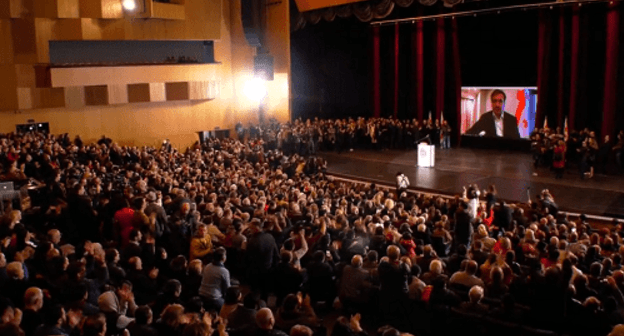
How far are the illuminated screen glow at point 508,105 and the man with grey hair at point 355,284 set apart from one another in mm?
16553

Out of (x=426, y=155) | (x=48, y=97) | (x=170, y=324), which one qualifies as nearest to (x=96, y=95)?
(x=48, y=97)

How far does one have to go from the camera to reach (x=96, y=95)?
2239cm

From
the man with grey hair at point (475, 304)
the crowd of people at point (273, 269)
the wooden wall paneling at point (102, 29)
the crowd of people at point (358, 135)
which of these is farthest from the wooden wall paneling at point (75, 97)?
Answer: the man with grey hair at point (475, 304)

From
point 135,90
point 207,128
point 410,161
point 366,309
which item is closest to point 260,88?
point 207,128

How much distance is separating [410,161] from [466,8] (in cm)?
637

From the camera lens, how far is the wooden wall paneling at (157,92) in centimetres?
2372

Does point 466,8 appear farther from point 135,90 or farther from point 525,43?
point 135,90

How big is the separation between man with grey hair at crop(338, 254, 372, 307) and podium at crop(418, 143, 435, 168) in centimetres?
1262

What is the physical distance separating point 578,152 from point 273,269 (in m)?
12.8

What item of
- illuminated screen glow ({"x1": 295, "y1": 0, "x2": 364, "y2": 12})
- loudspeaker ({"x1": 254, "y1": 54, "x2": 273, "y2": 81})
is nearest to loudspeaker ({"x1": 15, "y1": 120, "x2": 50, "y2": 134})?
loudspeaker ({"x1": 254, "y1": 54, "x2": 273, "y2": 81})

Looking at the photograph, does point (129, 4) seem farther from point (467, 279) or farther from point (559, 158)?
point (467, 279)

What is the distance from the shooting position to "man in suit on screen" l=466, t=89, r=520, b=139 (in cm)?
2214

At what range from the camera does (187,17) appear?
24219mm

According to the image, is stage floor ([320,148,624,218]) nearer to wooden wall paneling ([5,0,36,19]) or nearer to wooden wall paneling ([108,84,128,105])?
wooden wall paneling ([108,84,128,105])
